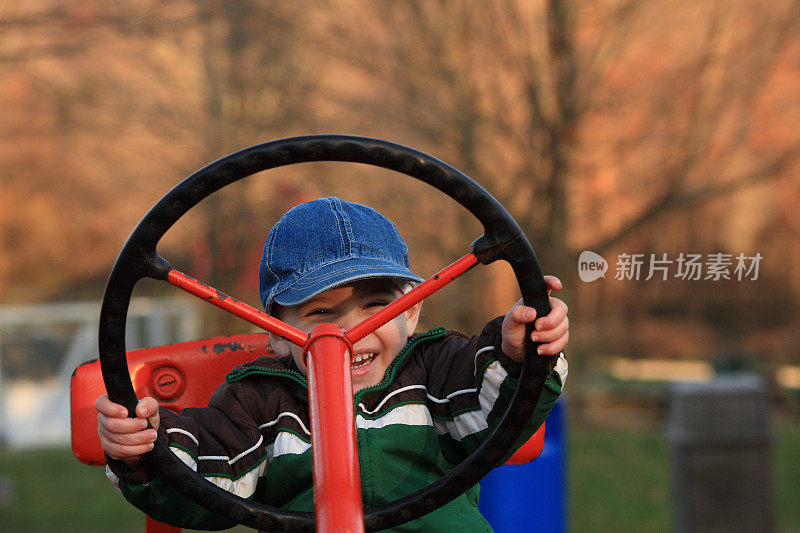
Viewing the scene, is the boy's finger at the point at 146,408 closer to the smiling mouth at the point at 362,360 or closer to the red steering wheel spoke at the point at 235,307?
the red steering wheel spoke at the point at 235,307

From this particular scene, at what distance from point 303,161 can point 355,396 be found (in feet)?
1.32

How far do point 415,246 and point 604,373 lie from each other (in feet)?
9.00

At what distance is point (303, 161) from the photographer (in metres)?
0.96

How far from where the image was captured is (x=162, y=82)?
5.51m

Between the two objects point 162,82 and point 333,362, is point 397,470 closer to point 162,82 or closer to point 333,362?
point 333,362

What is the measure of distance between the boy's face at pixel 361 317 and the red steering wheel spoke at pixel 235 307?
0.25 meters

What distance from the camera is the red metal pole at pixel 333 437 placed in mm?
877

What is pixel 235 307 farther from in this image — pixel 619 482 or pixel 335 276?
pixel 619 482

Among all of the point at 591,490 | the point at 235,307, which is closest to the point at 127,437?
the point at 235,307

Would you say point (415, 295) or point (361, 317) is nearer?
point (415, 295)

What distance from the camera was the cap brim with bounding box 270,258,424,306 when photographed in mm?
1141

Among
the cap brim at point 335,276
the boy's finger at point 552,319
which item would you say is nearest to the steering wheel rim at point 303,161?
the boy's finger at point 552,319

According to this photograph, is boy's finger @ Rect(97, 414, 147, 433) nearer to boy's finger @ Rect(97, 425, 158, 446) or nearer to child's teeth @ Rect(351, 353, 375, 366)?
boy's finger @ Rect(97, 425, 158, 446)

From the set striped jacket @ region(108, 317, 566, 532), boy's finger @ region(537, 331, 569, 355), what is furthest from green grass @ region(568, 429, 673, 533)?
boy's finger @ region(537, 331, 569, 355)
